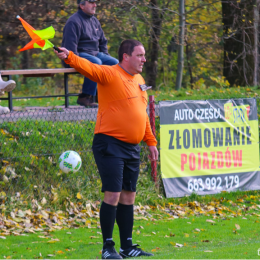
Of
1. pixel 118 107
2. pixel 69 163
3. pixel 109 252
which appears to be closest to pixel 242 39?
pixel 69 163

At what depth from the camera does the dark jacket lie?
7914mm

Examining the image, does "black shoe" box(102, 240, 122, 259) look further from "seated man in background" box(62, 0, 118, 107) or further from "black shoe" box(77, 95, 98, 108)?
"black shoe" box(77, 95, 98, 108)

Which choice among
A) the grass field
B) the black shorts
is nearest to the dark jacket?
the grass field

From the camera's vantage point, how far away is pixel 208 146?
8508mm

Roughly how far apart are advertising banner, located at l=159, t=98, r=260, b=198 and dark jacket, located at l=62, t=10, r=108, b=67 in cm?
170

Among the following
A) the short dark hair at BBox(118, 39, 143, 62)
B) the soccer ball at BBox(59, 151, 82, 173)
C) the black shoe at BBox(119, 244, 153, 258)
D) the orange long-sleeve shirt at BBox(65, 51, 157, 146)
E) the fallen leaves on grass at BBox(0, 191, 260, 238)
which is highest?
the short dark hair at BBox(118, 39, 143, 62)

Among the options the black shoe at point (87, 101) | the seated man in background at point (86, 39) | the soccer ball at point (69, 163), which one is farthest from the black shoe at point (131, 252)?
the black shoe at point (87, 101)

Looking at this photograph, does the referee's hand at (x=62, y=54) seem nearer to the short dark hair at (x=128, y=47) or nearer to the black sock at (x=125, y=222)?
the short dark hair at (x=128, y=47)

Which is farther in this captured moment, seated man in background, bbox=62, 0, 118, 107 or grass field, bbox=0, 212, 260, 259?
seated man in background, bbox=62, 0, 118, 107

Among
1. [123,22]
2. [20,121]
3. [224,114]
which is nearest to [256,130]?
[224,114]

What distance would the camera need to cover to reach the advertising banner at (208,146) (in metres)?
8.16

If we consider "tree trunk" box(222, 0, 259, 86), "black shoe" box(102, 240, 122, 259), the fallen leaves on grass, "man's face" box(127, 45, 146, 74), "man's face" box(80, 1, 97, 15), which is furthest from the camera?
"tree trunk" box(222, 0, 259, 86)

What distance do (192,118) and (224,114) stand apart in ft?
2.55

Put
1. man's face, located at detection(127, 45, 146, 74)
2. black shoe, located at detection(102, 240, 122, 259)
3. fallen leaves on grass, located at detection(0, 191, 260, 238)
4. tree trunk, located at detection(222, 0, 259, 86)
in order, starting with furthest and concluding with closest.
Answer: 1. tree trunk, located at detection(222, 0, 259, 86)
2. fallen leaves on grass, located at detection(0, 191, 260, 238)
3. man's face, located at detection(127, 45, 146, 74)
4. black shoe, located at detection(102, 240, 122, 259)
